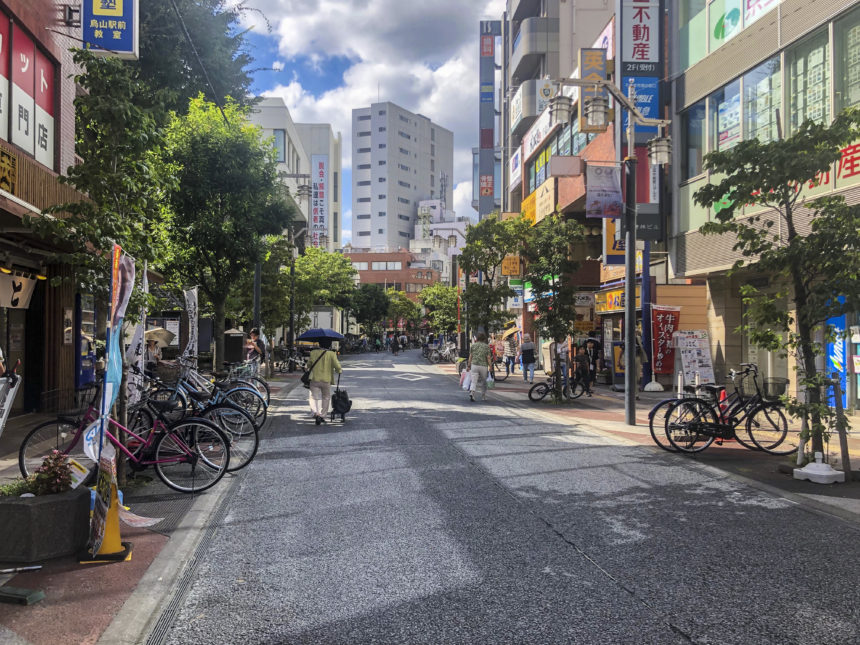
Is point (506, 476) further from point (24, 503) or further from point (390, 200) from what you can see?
point (390, 200)

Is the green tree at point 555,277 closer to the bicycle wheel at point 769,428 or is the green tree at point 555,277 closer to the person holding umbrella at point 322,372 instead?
the person holding umbrella at point 322,372

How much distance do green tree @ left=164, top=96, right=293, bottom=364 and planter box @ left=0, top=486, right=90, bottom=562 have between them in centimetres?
1107

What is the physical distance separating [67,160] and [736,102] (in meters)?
14.2

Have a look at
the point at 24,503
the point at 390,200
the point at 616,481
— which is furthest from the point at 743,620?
the point at 390,200

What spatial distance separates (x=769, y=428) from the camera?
9477mm

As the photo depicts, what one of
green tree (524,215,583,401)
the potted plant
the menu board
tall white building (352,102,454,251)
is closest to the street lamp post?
the menu board

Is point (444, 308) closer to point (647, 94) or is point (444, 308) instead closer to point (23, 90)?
point (647, 94)

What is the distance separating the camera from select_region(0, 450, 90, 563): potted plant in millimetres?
4754

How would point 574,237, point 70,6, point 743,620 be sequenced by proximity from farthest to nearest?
point 574,237 → point 70,6 → point 743,620

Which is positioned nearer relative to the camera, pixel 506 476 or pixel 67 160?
pixel 506 476

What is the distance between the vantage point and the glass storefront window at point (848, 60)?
38.8 feet

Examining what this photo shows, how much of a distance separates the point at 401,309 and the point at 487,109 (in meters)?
38.4

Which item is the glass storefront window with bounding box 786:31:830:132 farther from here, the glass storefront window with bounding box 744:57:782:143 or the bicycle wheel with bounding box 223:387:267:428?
the bicycle wheel with bounding box 223:387:267:428

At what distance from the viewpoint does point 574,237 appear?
18.0 metres
